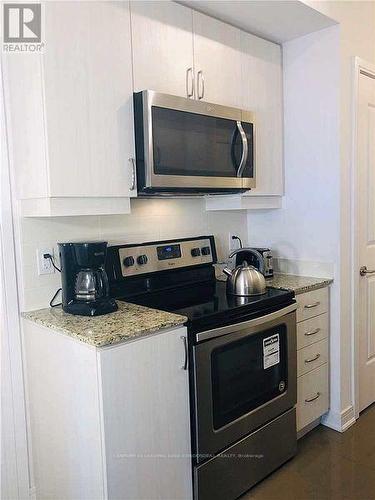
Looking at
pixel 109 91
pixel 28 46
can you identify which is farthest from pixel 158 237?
pixel 28 46

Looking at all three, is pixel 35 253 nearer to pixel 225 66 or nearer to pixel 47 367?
pixel 47 367

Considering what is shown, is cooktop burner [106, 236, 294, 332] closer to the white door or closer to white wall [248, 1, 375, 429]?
white wall [248, 1, 375, 429]

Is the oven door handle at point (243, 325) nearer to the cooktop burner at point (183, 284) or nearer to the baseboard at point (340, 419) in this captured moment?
the cooktop burner at point (183, 284)

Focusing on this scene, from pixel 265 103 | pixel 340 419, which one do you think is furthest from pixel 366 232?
pixel 340 419

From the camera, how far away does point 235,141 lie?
225 centimetres

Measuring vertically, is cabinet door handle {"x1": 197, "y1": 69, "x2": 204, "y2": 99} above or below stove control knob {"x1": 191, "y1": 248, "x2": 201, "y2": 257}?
above

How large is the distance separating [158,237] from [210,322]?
773 mm

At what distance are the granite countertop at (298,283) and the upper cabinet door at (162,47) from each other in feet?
3.74

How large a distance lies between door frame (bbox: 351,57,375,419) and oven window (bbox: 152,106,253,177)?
67 cm

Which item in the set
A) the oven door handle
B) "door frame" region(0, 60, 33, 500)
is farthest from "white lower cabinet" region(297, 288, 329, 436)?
"door frame" region(0, 60, 33, 500)

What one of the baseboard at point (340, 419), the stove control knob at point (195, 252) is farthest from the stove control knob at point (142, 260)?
the baseboard at point (340, 419)

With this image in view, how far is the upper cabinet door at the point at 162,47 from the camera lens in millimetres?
1903

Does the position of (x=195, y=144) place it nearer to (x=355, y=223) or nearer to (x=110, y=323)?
(x=110, y=323)

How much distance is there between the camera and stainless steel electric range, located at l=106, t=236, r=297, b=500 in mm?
1792
